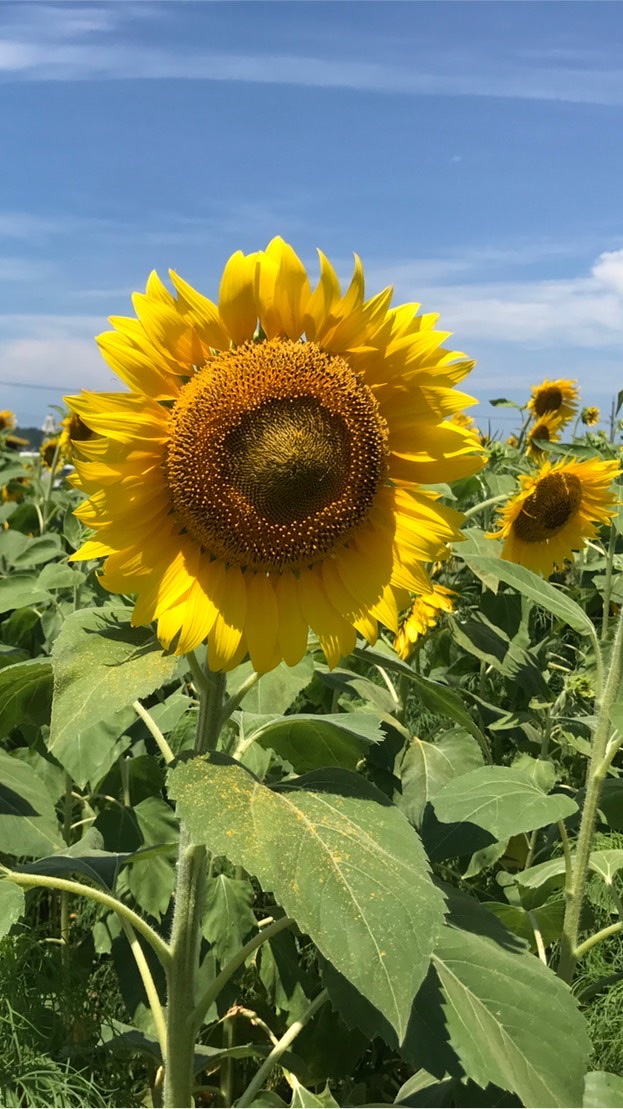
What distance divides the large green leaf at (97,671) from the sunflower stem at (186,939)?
71mm

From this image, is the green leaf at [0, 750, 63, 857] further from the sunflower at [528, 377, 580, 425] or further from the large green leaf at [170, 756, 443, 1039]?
the sunflower at [528, 377, 580, 425]

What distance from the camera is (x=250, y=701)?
1.83 metres

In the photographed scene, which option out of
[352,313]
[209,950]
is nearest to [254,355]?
[352,313]

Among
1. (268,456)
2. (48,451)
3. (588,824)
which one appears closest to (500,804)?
(588,824)

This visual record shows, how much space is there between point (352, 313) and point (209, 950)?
4.02 feet

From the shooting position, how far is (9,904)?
3.98 ft

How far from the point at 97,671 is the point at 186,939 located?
0.39m

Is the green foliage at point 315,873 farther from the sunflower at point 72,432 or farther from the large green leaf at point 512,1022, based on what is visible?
the sunflower at point 72,432

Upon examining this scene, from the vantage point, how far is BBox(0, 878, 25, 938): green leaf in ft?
3.86

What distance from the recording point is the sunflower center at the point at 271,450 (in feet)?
4.64

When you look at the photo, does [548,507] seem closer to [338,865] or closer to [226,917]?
[226,917]

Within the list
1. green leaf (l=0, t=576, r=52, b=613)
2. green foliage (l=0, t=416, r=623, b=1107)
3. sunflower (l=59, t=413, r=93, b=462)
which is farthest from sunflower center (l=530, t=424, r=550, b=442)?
green leaf (l=0, t=576, r=52, b=613)

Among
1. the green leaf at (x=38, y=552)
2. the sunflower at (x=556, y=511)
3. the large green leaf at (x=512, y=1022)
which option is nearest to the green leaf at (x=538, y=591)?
the large green leaf at (x=512, y=1022)

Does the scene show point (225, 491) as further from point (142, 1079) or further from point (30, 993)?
point (142, 1079)
